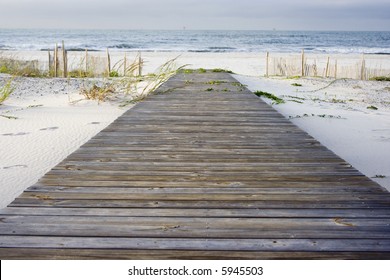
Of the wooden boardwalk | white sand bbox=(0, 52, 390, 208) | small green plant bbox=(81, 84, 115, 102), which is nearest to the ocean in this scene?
white sand bbox=(0, 52, 390, 208)

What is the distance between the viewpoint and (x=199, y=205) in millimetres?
2465

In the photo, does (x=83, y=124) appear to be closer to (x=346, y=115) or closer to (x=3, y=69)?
(x=346, y=115)

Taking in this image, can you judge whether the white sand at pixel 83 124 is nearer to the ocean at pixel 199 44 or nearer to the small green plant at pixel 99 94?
the small green plant at pixel 99 94

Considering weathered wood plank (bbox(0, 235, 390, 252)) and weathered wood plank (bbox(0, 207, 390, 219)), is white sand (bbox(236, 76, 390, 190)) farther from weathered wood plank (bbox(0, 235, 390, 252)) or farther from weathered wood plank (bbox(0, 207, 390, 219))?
weathered wood plank (bbox(0, 235, 390, 252))

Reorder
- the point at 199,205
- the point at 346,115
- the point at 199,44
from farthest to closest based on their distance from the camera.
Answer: the point at 199,44, the point at 346,115, the point at 199,205

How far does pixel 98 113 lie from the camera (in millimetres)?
8234

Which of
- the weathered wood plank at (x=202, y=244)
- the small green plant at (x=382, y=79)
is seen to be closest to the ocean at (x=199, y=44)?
the small green plant at (x=382, y=79)

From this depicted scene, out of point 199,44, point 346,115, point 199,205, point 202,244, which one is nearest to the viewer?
point 202,244

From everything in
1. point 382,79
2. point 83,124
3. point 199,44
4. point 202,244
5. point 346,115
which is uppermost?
point 199,44

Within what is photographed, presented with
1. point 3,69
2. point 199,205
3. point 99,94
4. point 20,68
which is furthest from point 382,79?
point 199,205

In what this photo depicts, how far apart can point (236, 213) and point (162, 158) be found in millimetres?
1280

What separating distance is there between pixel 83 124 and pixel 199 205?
5161 millimetres

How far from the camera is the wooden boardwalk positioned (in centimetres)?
197
